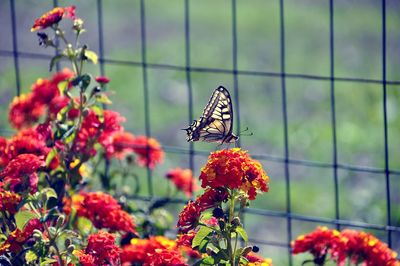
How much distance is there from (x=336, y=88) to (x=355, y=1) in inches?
76.8

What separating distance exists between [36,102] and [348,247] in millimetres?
1350

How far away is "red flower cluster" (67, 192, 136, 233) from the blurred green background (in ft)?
6.78

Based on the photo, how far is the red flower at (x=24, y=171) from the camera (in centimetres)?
288

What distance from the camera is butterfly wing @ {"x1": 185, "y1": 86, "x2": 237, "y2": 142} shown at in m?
2.94

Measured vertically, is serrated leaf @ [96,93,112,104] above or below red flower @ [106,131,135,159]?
above

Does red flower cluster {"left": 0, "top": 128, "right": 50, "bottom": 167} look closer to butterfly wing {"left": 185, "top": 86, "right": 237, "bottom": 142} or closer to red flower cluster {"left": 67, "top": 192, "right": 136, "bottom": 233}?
red flower cluster {"left": 67, "top": 192, "right": 136, "bottom": 233}

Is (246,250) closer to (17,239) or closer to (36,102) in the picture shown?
(17,239)

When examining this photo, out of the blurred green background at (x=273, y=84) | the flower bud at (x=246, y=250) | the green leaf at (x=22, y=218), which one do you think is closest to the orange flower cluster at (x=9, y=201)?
the green leaf at (x=22, y=218)

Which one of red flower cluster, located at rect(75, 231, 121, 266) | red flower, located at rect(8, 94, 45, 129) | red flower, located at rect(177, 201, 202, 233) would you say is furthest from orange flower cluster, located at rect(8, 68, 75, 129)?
red flower, located at rect(177, 201, 202, 233)

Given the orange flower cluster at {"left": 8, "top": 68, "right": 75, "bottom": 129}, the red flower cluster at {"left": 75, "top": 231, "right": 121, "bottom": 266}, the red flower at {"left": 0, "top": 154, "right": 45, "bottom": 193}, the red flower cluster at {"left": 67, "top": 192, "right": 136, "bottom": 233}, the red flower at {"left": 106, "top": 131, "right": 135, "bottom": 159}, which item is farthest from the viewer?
the red flower at {"left": 106, "top": 131, "right": 135, "bottom": 159}

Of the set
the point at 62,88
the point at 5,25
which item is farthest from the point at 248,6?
the point at 62,88

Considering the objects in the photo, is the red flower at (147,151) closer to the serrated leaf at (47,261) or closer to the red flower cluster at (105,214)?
the red flower cluster at (105,214)

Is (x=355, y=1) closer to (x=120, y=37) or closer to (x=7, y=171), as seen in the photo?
(x=120, y=37)

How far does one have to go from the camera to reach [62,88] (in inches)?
128
